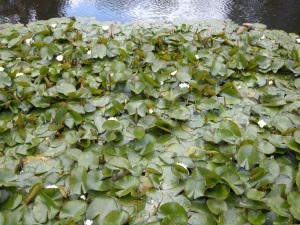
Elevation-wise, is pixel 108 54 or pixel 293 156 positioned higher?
pixel 108 54

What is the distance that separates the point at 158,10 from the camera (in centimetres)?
443

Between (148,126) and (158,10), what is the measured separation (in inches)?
103

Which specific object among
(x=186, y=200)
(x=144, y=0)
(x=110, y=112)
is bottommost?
(x=186, y=200)

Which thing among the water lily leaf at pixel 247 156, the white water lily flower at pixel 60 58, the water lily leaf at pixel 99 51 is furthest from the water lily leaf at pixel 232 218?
the white water lily flower at pixel 60 58

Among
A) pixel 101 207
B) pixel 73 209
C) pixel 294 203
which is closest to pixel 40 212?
pixel 73 209

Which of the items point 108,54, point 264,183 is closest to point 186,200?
point 264,183

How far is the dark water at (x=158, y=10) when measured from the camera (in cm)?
432

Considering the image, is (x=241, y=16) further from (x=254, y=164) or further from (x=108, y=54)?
(x=254, y=164)

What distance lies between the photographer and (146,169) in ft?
6.20

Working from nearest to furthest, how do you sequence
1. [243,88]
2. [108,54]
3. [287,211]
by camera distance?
[287,211] < [243,88] < [108,54]

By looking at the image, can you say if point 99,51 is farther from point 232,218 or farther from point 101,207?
point 232,218

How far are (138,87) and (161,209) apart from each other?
1006 mm

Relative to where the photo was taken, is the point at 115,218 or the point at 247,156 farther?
the point at 247,156

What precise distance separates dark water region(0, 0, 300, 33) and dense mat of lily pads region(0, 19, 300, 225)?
107cm
